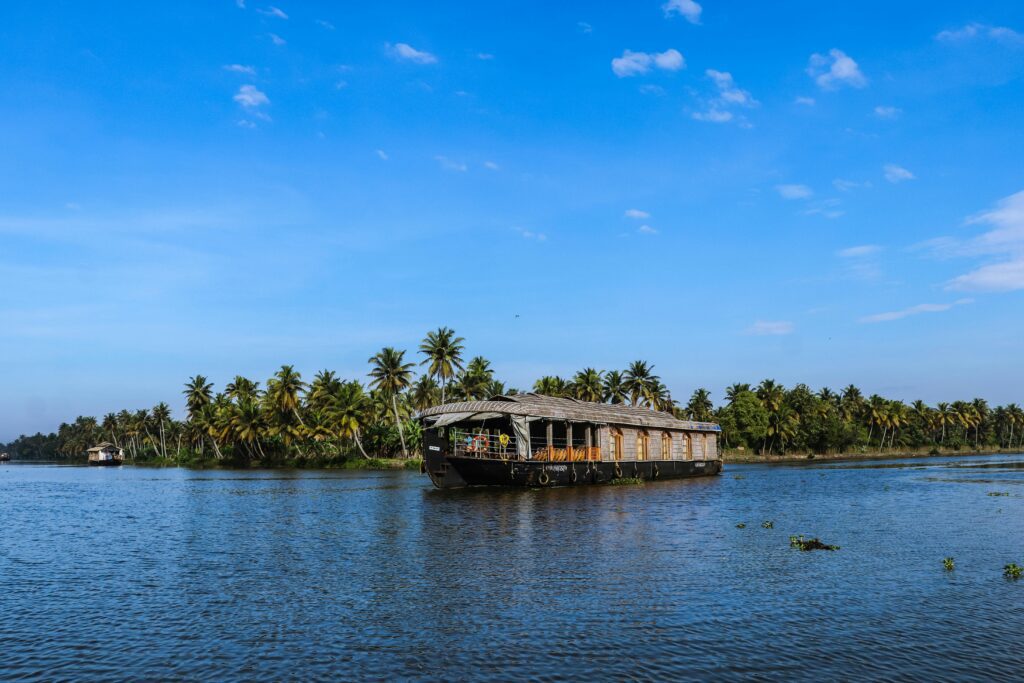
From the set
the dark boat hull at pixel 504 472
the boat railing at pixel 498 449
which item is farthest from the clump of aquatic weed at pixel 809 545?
the boat railing at pixel 498 449

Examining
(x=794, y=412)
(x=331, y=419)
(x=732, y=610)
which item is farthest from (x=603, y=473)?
(x=794, y=412)

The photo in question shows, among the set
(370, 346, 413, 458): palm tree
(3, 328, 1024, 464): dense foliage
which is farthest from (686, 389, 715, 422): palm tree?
(370, 346, 413, 458): palm tree

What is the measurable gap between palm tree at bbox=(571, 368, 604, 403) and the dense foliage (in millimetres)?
187

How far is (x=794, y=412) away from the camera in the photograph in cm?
14738

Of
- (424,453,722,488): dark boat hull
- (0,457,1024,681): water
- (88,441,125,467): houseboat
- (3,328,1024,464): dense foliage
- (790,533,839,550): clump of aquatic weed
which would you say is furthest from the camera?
(88,441,125,467): houseboat

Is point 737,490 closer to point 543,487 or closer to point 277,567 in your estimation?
point 543,487

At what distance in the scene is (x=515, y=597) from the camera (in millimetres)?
18656

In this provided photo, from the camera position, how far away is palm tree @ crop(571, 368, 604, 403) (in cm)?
12131

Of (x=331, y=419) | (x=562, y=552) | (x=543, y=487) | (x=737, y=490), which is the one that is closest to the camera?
(x=562, y=552)

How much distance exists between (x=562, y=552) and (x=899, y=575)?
10.7m

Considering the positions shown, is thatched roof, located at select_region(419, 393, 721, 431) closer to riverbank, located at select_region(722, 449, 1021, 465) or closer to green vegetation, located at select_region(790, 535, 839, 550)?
green vegetation, located at select_region(790, 535, 839, 550)

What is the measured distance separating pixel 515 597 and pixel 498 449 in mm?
35959

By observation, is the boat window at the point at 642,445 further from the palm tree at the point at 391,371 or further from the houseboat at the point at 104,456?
the houseboat at the point at 104,456

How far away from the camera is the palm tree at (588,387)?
398 feet
